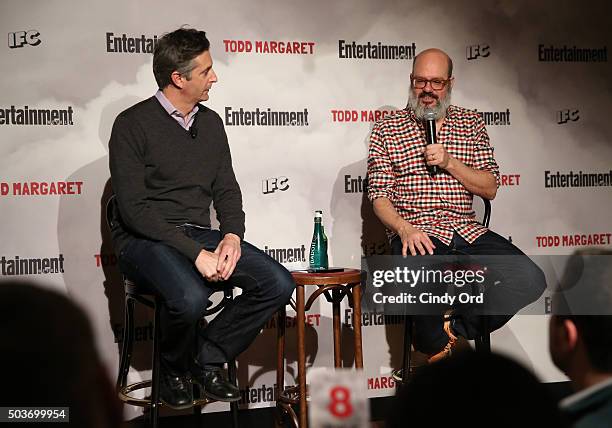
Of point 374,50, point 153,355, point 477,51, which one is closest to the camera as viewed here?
point 153,355

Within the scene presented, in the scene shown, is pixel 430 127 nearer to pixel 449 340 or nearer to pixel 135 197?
pixel 449 340

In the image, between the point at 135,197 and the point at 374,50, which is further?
the point at 374,50

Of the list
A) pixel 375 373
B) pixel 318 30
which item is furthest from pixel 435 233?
pixel 318 30

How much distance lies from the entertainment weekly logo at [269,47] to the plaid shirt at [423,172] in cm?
61

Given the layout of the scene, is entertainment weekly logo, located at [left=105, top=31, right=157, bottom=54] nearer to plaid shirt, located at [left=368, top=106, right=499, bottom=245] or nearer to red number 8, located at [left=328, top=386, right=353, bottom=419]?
plaid shirt, located at [left=368, top=106, right=499, bottom=245]

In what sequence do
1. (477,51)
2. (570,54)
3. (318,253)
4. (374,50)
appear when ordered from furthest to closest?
(570,54) → (477,51) → (374,50) → (318,253)

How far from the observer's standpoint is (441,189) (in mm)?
3461

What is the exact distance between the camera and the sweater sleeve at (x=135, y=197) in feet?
9.65

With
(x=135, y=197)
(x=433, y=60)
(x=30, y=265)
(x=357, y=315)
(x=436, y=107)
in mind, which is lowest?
(x=357, y=315)

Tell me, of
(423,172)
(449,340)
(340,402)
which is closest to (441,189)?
(423,172)

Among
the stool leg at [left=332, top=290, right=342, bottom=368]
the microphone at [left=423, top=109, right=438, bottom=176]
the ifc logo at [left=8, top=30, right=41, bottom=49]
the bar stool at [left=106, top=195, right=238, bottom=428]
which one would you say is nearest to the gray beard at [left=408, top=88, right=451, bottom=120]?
the microphone at [left=423, top=109, right=438, bottom=176]

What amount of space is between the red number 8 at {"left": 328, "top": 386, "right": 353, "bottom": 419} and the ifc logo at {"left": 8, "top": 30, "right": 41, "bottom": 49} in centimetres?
293

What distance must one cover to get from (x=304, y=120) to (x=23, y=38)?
141 cm

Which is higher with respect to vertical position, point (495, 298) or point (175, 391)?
point (495, 298)
